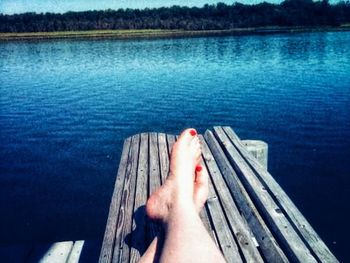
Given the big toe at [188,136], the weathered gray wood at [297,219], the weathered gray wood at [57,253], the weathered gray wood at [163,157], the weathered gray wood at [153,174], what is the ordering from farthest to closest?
the weathered gray wood at [57,253] → the weathered gray wood at [163,157] → the big toe at [188,136] → the weathered gray wood at [153,174] → the weathered gray wood at [297,219]

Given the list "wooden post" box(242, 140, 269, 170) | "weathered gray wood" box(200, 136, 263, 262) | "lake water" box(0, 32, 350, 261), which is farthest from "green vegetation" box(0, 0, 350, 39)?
"weathered gray wood" box(200, 136, 263, 262)

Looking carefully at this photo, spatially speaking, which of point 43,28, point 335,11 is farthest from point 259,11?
point 43,28

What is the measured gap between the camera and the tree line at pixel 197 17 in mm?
82312

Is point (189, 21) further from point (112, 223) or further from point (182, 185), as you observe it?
point (182, 185)

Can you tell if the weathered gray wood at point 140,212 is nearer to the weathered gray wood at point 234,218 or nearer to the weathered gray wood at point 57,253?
the weathered gray wood at point 234,218

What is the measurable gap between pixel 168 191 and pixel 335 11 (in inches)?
3766

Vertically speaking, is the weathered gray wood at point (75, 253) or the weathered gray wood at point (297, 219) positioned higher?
the weathered gray wood at point (297, 219)

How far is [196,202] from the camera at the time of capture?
254 centimetres

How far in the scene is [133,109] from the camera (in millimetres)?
13922

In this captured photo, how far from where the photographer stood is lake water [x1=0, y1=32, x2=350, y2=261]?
289 inches

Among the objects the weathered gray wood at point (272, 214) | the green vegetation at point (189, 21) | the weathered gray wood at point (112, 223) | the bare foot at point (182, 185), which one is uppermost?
the green vegetation at point (189, 21)

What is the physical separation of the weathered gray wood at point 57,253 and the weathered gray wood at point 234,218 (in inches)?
77.5

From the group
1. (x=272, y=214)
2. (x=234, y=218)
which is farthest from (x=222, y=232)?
(x=272, y=214)

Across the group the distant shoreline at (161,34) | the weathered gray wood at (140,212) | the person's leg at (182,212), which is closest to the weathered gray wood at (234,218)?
the person's leg at (182,212)
